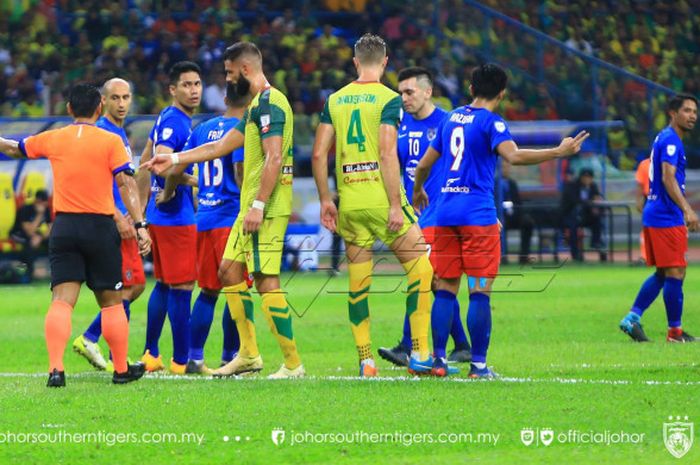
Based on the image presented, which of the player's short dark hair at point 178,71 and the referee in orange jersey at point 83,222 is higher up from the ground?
the player's short dark hair at point 178,71

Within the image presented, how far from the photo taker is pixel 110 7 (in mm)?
30812

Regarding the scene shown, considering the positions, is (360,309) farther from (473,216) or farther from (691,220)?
(691,220)

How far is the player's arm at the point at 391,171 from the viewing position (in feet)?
32.0

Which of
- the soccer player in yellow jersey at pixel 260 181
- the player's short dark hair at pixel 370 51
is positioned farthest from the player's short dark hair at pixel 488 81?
the soccer player in yellow jersey at pixel 260 181

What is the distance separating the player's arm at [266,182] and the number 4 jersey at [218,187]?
3.83ft

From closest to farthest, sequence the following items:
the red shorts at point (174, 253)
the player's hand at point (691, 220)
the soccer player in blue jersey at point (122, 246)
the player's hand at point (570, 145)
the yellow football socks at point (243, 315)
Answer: the player's hand at point (570, 145) → the yellow football socks at point (243, 315) → the red shorts at point (174, 253) → the soccer player in blue jersey at point (122, 246) → the player's hand at point (691, 220)

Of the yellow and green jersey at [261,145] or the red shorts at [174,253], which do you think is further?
the red shorts at [174,253]

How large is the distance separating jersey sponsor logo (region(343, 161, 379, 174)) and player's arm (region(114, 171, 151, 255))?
1.57 meters

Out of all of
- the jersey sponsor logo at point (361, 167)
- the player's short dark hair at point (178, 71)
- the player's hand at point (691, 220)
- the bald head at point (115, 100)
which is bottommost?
the player's hand at point (691, 220)

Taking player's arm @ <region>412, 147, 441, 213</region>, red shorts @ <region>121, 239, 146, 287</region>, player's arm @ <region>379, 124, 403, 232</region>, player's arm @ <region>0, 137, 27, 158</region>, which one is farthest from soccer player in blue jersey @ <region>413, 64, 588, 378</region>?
player's arm @ <region>0, 137, 27, 158</region>

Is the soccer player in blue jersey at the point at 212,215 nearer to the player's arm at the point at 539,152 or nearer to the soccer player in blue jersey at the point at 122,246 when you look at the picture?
the soccer player in blue jersey at the point at 122,246

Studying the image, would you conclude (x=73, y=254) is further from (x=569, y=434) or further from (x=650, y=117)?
(x=650, y=117)

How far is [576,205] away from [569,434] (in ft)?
68.5

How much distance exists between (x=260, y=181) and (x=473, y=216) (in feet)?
5.28
